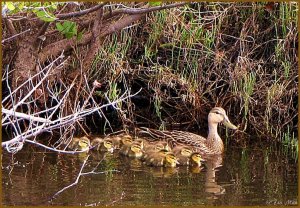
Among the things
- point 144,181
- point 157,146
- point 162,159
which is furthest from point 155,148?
point 144,181

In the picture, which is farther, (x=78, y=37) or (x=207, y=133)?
(x=207, y=133)

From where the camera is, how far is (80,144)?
328 inches

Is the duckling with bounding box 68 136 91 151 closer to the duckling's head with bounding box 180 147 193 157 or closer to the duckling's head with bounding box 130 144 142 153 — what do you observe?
the duckling's head with bounding box 130 144 142 153

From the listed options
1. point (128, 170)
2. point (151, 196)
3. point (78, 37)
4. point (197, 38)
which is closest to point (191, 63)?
point (197, 38)

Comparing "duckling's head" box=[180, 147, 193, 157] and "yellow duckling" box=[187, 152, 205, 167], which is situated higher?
"duckling's head" box=[180, 147, 193, 157]

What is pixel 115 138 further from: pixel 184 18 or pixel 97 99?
pixel 184 18

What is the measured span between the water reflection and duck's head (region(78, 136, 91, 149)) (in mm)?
99

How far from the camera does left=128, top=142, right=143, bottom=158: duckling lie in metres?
8.19

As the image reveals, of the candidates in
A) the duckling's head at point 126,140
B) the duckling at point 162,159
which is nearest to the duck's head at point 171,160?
the duckling at point 162,159

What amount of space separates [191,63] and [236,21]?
2.88ft

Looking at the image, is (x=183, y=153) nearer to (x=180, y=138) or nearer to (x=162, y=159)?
(x=162, y=159)

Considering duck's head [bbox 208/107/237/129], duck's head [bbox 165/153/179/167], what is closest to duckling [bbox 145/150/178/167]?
duck's head [bbox 165/153/179/167]

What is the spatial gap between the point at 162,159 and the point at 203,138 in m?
1.28

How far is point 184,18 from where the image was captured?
950 centimetres
